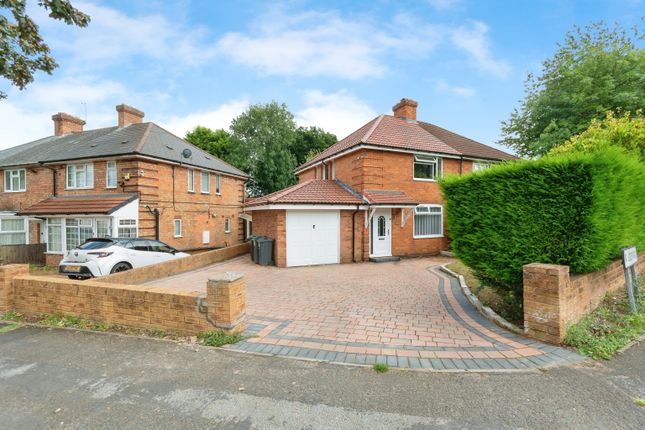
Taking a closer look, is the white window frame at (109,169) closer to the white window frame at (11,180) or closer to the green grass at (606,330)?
the white window frame at (11,180)

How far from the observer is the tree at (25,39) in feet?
28.7

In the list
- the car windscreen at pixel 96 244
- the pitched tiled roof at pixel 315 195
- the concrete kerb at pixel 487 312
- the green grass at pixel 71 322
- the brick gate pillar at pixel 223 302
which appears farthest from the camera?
the pitched tiled roof at pixel 315 195

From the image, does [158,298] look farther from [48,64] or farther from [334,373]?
[48,64]

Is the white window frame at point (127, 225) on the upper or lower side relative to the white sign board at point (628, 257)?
upper

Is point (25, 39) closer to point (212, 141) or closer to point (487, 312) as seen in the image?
point (487, 312)

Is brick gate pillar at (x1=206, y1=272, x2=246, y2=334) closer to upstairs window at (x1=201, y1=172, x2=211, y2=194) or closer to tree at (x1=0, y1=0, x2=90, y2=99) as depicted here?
tree at (x1=0, y1=0, x2=90, y2=99)

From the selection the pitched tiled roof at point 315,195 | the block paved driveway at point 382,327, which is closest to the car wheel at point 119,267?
the block paved driveway at point 382,327

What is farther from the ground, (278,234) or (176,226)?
Result: (176,226)

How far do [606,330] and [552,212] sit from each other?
2.13 metres

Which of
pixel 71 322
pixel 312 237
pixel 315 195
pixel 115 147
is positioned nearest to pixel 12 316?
pixel 71 322

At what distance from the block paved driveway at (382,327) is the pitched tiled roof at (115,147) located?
34.8 feet

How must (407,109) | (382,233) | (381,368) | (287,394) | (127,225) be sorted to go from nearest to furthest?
(287,394) → (381,368) → (382,233) → (127,225) → (407,109)

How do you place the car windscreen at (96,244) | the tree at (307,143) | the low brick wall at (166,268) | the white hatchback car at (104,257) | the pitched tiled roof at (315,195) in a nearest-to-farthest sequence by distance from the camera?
the low brick wall at (166,268) < the white hatchback car at (104,257) < the car windscreen at (96,244) < the pitched tiled roof at (315,195) < the tree at (307,143)

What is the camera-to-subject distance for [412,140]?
1523 centimetres
